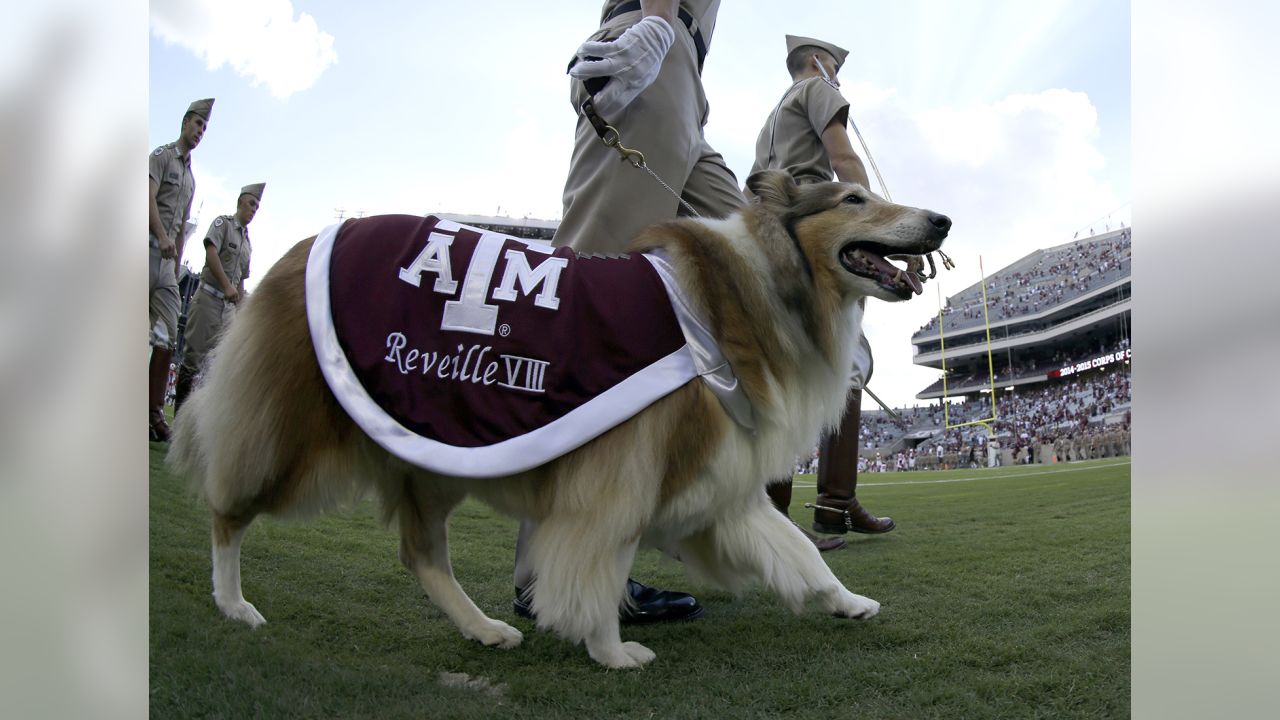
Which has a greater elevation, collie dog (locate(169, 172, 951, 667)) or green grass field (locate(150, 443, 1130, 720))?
collie dog (locate(169, 172, 951, 667))

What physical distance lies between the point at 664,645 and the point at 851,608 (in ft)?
2.45

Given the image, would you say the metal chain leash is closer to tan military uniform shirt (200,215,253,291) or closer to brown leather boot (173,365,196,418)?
brown leather boot (173,365,196,418)

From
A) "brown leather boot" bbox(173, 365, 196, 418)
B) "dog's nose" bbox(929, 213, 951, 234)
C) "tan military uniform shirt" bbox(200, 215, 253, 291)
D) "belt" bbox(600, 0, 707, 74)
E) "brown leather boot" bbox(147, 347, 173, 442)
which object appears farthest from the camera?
"tan military uniform shirt" bbox(200, 215, 253, 291)

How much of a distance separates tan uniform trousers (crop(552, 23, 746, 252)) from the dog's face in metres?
0.67

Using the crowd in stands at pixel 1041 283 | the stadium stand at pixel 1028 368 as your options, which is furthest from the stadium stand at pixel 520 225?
the crowd in stands at pixel 1041 283

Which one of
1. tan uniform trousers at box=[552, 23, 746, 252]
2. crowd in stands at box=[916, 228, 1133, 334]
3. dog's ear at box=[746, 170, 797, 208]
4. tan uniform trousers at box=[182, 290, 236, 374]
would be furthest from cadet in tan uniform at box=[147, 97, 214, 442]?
crowd in stands at box=[916, 228, 1133, 334]

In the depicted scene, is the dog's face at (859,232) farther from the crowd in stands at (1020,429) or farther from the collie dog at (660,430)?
the crowd in stands at (1020,429)

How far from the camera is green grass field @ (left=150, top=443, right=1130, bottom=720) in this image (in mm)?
2139

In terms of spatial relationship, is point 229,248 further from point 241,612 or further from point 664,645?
point 664,645

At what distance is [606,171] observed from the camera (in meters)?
3.46

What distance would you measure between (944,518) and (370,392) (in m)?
6.01

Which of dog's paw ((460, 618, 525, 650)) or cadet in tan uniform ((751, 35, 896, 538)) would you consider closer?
dog's paw ((460, 618, 525, 650))
